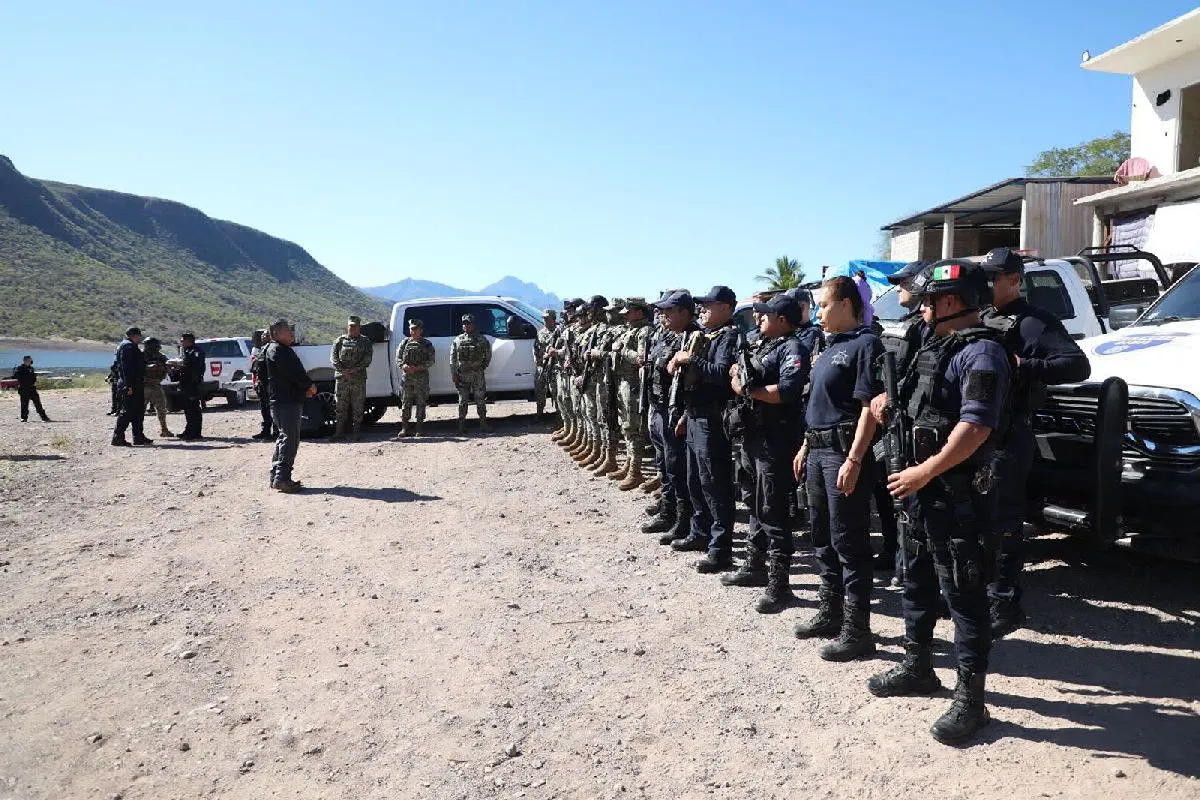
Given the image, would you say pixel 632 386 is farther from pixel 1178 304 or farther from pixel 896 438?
pixel 896 438

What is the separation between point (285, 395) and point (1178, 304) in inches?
311

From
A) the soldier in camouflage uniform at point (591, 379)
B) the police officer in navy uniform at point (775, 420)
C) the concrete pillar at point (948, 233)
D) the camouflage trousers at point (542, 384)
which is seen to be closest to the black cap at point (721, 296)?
the police officer in navy uniform at point (775, 420)

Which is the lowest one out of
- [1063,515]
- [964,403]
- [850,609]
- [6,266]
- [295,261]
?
[850,609]

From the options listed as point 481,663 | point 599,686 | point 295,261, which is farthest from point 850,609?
point 295,261

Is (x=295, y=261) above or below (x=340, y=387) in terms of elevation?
above

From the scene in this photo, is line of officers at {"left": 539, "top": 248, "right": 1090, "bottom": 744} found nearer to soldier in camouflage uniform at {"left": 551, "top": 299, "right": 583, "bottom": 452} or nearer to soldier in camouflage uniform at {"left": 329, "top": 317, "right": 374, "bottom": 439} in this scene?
soldier in camouflage uniform at {"left": 551, "top": 299, "right": 583, "bottom": 452}

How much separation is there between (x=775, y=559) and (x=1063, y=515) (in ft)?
4.98

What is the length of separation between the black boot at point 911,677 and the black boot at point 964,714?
30 cm

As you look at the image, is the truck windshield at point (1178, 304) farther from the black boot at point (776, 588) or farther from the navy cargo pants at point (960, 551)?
the navy cargo pants at point (960, 551)

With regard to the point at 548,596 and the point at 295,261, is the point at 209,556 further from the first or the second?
the point at 295,261

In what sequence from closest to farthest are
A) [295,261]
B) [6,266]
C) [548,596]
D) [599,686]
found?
[599,686], [548,596], [6,266], [295,261]

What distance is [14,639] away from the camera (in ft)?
15.7

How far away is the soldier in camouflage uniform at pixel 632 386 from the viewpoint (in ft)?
26.4

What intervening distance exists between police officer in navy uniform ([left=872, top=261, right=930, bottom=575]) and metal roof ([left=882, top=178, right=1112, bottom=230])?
40.5 feet
